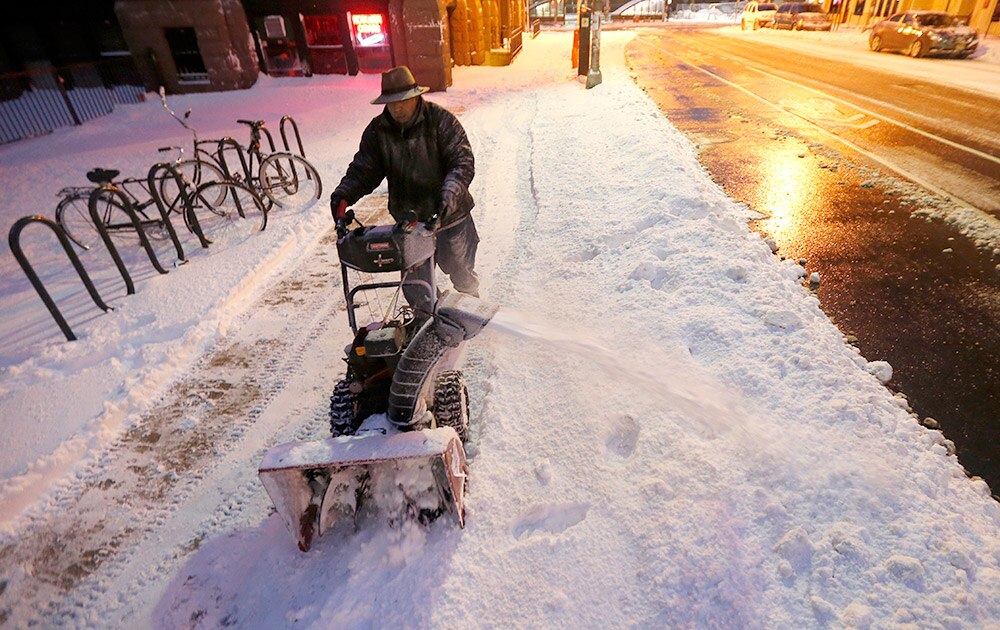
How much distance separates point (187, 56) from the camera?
16.1m

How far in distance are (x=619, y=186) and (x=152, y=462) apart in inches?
233

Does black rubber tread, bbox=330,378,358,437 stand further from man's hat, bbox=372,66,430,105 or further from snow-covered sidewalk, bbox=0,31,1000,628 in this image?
man's hat, bbox=372,66,430,105

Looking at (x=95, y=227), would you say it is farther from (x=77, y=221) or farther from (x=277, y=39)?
(x=277, y=39)

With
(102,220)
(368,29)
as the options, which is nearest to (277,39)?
(368,29)

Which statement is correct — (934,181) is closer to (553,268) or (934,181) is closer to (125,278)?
(553,268)

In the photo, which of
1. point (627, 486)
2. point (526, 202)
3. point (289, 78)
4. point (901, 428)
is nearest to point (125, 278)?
point (526, 202)

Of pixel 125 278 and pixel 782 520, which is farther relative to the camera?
pixel 125 278

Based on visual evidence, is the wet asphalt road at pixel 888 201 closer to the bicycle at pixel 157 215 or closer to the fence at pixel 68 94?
the bicycle at pixel 157 215

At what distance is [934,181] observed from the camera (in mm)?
6777

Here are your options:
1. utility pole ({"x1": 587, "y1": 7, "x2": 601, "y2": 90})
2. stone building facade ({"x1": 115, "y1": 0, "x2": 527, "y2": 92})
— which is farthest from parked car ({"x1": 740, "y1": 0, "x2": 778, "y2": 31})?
stone building facade ({"x1": 115, "y1": 0, "x2": 527, "y2": 92})

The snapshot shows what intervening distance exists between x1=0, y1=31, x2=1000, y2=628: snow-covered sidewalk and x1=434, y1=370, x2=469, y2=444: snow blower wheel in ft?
0.69

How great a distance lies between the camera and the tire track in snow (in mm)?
2473

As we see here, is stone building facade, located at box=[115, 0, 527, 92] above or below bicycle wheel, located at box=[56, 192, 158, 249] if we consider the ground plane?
above

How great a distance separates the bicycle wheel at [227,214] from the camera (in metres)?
6.16
